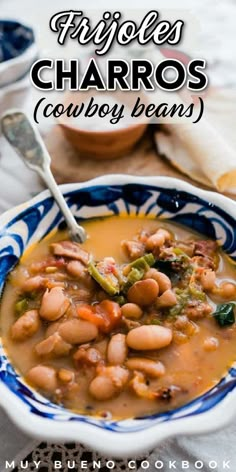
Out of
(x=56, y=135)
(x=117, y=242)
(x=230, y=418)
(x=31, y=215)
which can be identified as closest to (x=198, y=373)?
(x=230, y=418)

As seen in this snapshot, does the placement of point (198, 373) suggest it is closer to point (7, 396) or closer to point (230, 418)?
point (230, 418)

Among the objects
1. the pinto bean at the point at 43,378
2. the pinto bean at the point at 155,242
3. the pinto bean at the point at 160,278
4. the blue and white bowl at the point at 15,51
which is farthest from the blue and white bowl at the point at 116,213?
the blue and white bowl at the point at 15,51

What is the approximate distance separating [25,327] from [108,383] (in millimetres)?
237

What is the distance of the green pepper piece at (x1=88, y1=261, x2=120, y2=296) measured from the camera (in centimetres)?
148

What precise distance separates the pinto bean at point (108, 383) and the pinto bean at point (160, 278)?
23cm

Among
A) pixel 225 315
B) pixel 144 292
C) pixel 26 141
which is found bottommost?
pixel 225 315

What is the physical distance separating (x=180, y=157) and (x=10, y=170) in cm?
Answer: 53

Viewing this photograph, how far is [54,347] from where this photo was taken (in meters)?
1.37

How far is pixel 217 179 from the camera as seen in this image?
193 centimetres

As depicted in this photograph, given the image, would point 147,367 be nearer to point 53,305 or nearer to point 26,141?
point 53,305

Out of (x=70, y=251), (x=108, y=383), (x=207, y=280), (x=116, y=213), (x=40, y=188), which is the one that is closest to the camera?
(x=108, y=383)

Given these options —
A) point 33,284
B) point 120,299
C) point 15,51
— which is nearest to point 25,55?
point 15,51

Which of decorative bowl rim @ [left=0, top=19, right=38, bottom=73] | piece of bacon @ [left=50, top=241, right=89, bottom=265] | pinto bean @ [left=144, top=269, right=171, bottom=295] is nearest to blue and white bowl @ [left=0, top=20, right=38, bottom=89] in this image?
decorative bowl rim @ [left=0, top=19, right=38, bottom=73]

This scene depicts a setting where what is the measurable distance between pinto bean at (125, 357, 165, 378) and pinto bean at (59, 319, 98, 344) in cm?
10
